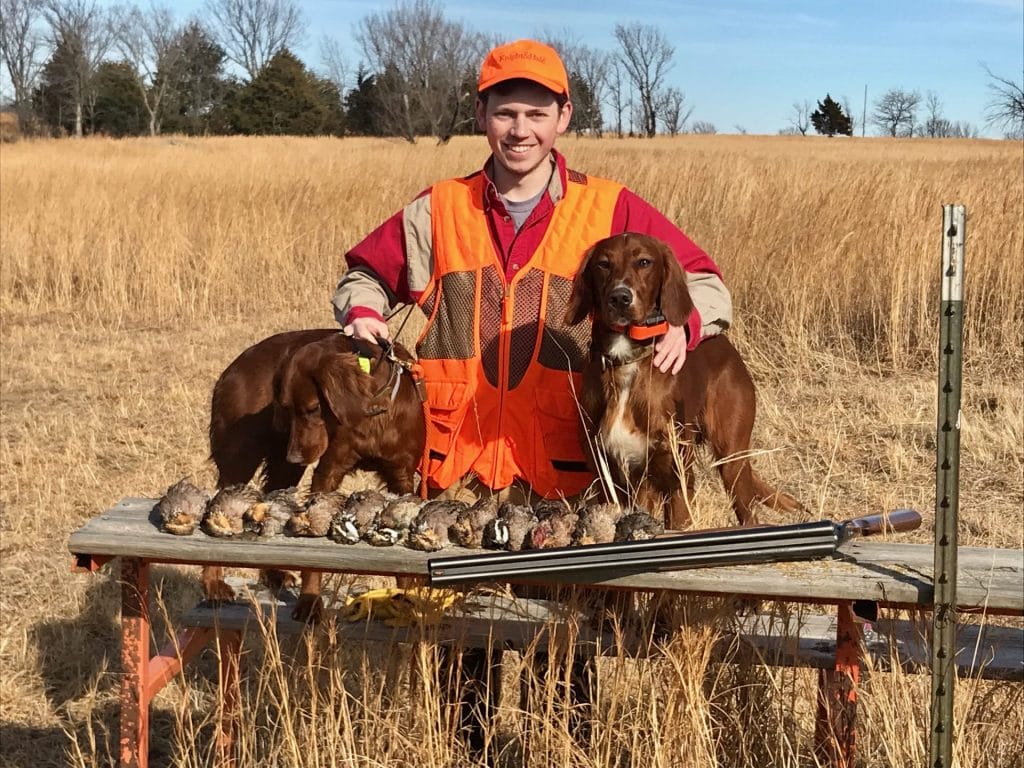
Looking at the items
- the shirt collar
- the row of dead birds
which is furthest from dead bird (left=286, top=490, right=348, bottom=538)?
the shirt collar

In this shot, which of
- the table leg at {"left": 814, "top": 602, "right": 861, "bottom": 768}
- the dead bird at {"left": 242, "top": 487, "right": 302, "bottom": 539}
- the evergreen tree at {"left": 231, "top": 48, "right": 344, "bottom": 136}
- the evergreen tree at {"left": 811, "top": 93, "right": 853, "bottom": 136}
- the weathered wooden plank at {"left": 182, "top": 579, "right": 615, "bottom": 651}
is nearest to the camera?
the dead bird at {"left": 242, "top": 487, "right": 302, "bottom": 539}

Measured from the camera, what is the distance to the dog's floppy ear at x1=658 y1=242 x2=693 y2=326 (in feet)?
10.6

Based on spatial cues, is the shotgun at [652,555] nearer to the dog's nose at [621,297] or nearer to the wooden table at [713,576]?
the wooden table at [713,576]

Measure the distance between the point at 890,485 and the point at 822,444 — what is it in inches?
22.8

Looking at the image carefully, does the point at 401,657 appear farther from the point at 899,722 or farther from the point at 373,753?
the point at 899,722

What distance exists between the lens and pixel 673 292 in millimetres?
3223

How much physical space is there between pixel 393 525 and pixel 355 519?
0.09 metres

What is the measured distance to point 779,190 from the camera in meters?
A: 8.72

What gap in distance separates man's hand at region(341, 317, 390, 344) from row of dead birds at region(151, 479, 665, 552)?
2.72ft

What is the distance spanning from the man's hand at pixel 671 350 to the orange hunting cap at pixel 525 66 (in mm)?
789

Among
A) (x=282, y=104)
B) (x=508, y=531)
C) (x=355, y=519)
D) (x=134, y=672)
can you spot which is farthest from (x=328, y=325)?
(x=282, y=104)

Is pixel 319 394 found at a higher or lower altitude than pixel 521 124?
lower

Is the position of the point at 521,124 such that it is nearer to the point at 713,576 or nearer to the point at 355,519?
the point at 355,519

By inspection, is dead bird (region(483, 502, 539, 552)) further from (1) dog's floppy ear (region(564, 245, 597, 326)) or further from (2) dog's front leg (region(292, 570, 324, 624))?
(1) dog's floppy ear (region(564, 245, 597, 326))
